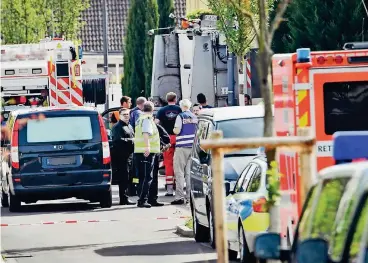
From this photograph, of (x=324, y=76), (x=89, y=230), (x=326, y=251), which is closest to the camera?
(x=326, y=251)

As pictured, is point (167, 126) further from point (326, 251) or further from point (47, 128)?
point (326, 251)

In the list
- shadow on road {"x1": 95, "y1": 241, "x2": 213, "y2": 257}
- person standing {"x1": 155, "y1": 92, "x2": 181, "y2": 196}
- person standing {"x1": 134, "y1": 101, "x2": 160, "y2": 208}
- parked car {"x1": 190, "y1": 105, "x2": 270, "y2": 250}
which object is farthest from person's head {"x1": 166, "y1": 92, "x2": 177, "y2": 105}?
shadow on road {"x1": 95, "y1": 241, "x2": 213, "y2": 257}

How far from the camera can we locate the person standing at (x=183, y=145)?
22.4 meters

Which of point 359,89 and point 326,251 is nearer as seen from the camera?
point 326,251

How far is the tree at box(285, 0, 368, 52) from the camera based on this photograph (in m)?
26.8

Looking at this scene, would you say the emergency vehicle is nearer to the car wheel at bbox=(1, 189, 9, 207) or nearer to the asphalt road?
the car wheel at bbox=(1, 189, 9, 207)

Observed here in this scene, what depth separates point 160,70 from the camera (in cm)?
3278

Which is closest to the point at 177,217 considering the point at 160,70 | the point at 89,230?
the point at 89,230

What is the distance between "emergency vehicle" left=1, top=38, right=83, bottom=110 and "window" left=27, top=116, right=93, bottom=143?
10.7 meters

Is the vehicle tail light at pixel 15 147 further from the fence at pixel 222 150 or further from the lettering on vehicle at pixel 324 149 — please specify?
the fence at pixel 222 150

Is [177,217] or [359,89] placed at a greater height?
[359,89]

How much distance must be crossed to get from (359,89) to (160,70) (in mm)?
18927

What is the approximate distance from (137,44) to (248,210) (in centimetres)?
4615

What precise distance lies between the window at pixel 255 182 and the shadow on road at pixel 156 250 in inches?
73.2
